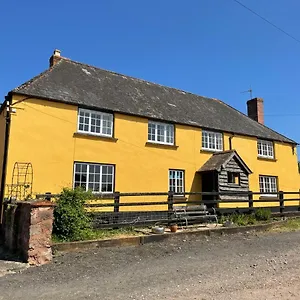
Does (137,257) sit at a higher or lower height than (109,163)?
lower

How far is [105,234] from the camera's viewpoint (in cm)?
1084

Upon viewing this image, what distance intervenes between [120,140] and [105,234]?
6.74m

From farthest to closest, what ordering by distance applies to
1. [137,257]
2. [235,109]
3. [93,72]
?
[235,109], [93,72], [137,257]

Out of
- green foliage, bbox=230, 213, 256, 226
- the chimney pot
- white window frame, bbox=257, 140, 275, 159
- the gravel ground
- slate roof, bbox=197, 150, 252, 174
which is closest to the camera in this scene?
the gravel ground

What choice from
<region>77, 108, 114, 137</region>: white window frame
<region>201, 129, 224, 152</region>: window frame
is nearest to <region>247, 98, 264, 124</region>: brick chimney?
<region>201, 129, 224, 152</region>: window frame

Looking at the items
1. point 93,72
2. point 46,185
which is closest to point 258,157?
point 93,72

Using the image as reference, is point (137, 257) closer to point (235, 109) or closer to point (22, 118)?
point (22, 118)

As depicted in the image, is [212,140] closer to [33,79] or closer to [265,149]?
[265,149]

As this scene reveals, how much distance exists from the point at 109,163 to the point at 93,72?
6.77 m

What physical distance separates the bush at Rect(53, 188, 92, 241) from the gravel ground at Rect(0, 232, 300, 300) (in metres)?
1.01

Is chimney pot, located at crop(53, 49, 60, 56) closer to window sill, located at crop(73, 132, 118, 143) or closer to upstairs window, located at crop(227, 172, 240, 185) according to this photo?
window sill, located at crop(73, 132, 118, 143)

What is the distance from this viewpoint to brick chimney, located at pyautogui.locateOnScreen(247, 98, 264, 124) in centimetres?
2694

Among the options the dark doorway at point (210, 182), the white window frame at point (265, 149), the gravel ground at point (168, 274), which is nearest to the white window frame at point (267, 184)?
the white window frame at point (265, 149)

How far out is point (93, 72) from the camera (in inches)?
775
